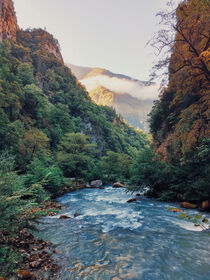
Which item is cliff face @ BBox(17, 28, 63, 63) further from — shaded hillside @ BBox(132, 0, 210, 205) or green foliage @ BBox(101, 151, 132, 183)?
shaded hillside @ BBox(132, 0, 210, 205)

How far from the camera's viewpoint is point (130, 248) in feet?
16.4

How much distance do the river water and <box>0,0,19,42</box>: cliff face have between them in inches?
2377

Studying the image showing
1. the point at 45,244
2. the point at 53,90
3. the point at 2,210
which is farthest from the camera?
the point at 53,90

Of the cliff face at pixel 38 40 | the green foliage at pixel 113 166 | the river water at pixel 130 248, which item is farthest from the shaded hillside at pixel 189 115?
the cliff face at pixel 38 40

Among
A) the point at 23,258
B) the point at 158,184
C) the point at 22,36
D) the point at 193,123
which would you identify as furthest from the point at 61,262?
the point at 22,36

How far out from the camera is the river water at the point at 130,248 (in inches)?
150

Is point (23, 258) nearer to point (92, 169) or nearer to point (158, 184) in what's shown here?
point (158, 184)

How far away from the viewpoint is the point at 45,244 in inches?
204

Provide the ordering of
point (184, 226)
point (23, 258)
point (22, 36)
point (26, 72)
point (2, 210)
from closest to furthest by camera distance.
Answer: point (2, 210) → point (23, 258) → point (184, 226) → point (26, 72) → point (22, 36)

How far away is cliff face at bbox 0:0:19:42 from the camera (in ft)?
164

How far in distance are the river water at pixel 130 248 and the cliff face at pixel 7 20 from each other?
60378 mm

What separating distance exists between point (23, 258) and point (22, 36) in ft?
260

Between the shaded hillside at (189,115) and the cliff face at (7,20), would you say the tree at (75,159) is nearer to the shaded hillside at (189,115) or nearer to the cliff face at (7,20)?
the shaded hillside at (189,115)

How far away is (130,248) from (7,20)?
235 ft
